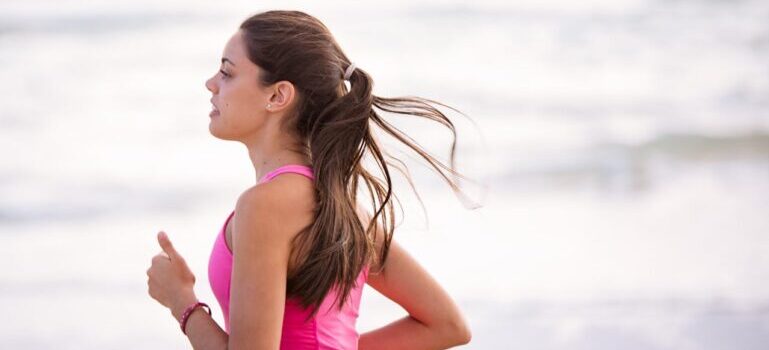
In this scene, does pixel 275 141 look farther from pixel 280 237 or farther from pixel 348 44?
pixel 348 44

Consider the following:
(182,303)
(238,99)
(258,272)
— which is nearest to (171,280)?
(182,303)

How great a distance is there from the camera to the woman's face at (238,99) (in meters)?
2.49

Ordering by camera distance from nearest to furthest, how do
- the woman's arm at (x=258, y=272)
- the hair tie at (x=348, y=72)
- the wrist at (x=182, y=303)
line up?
the woman's arm at (x=258, y=272)
the wrist at (x=182, y=303)
the hair tie at (x=348, y=72)

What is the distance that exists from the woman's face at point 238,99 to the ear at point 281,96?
0.01 metres

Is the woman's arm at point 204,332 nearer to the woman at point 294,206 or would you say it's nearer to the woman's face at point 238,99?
the woman at point 294,206

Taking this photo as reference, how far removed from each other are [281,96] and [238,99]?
91 mm

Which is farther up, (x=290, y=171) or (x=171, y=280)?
(x=290, y=171)

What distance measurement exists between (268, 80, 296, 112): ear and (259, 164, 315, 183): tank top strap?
13cm

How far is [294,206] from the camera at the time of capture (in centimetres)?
235

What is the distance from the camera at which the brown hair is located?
2396 millimetres

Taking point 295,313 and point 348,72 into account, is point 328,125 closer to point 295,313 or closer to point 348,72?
point 348,72

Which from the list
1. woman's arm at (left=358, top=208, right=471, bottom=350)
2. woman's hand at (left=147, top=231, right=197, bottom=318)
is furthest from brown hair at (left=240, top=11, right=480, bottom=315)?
woman's hand at (left=147, top=231, right=197, bottom=318)

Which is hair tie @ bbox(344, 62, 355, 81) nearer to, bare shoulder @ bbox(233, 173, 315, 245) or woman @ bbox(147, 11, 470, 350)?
woman @ bbox(147, 11, 470, 350)

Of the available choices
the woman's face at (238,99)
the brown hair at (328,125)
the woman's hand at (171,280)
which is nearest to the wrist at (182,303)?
the woman's hand at (171,280)
